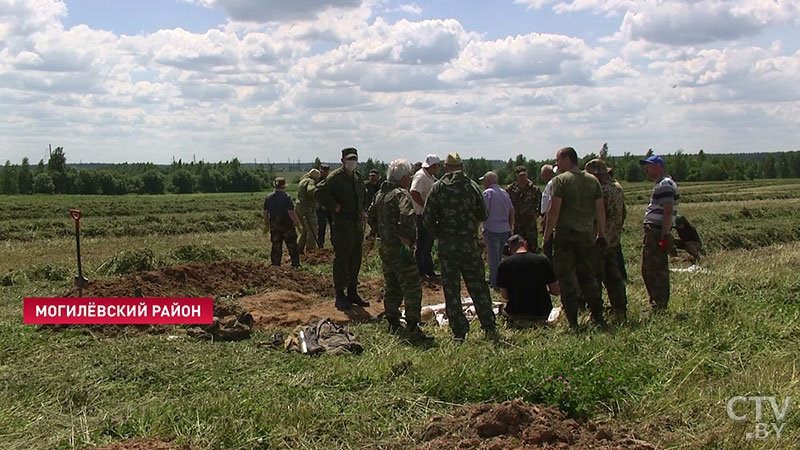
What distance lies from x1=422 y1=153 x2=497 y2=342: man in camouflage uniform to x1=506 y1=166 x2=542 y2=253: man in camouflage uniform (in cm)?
406

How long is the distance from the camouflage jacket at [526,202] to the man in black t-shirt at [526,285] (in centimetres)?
369

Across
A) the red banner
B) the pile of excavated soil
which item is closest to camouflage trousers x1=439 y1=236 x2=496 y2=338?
the pile of excavated soil

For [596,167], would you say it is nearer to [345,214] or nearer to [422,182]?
[422,182]

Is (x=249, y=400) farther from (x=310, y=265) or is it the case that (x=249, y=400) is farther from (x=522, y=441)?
(x=310, y=265)

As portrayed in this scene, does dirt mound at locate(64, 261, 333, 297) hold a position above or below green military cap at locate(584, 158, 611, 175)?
below

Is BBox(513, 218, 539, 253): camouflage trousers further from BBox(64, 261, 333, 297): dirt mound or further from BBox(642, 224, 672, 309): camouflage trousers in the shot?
BBox(642, 224, 672, 309): camouflage trousers

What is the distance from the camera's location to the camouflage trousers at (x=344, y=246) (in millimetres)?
9234

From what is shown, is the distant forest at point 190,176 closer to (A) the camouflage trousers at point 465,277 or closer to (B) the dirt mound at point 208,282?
(B) the dirt mound at point 208,282

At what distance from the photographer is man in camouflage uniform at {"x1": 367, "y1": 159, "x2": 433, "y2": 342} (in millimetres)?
7508

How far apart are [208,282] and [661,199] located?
6677 mm

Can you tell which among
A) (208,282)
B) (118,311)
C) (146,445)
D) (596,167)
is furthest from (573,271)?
(208,282)

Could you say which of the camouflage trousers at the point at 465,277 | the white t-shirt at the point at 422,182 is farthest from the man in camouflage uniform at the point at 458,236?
the white t-shirt at the point at 422,182

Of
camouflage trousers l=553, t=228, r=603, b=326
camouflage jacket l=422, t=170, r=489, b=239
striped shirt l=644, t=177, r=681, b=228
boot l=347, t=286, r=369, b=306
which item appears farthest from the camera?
boot l=347, t=286, r=369, b=306

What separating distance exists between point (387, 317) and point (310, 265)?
5.73 m
